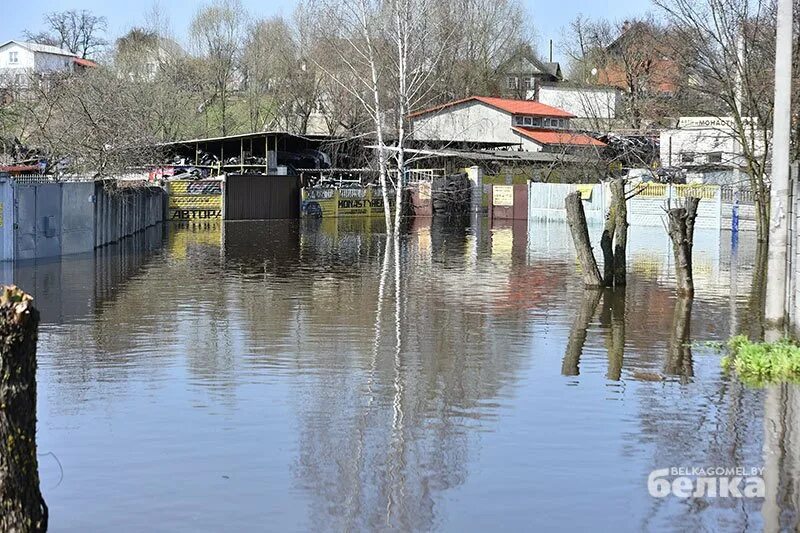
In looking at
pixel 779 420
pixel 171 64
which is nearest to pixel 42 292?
pixel 779 420

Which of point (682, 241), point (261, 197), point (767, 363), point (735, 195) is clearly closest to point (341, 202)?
point (261, 197)

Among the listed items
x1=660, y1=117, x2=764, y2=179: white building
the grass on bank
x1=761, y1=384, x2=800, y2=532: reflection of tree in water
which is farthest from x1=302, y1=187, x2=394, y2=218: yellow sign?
x1=761, y1=384, x2=800, y2=532: reflection of tree in water

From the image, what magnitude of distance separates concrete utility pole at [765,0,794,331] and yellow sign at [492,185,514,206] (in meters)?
40.4

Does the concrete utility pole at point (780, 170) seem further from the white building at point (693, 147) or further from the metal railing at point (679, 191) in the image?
the white building at point (693, 147)

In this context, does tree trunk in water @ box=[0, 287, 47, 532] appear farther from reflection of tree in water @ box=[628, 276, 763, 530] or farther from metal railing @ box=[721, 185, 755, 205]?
metal railing @ box=[721, 185, 755, 205]

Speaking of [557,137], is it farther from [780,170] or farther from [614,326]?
[780,170]

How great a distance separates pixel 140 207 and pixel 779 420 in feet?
108

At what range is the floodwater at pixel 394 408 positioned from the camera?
8.01m

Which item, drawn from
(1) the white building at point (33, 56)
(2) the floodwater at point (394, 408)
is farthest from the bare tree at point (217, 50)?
(2) the floodwater at point (394, 408)

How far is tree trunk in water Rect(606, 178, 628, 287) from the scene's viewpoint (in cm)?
2191

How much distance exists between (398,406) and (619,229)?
11.6 meters

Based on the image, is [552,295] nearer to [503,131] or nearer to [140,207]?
[140,207]

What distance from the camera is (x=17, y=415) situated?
20.2 feet

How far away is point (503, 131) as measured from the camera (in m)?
73.4
